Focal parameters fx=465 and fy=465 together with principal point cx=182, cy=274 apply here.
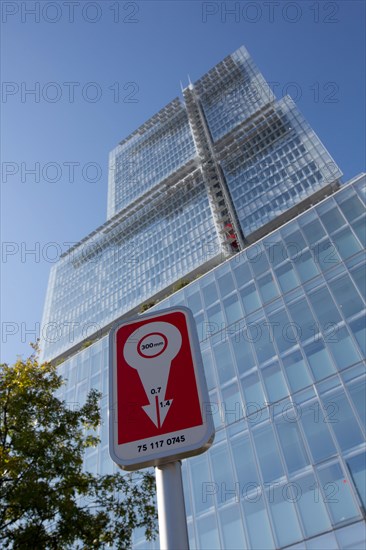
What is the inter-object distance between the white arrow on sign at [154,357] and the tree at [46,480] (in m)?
5.54

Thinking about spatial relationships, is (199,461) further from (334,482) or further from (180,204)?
(180,204)

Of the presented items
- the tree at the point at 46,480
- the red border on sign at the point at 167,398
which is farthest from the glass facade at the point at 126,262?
the red border on sign at the point at 167,398

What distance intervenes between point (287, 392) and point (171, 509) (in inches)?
752

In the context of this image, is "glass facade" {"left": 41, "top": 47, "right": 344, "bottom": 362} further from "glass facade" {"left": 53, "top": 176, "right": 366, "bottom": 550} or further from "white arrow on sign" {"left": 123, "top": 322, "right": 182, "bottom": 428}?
"white arrow on sign" {"left": 123, "top": 322, "right": 182, "bottom": 428}

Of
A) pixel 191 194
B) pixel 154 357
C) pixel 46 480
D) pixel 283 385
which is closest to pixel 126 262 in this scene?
pixel 191 194

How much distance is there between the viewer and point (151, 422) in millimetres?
2537

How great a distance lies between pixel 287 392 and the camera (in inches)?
796

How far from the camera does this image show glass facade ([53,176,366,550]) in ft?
55.3

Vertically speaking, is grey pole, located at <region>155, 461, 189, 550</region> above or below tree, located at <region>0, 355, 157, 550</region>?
below

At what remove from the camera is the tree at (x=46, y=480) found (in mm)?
7336

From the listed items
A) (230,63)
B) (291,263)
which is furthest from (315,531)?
(230,63)

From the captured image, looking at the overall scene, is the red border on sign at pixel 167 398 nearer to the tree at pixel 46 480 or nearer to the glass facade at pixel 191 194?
the tree at pixel 46 480

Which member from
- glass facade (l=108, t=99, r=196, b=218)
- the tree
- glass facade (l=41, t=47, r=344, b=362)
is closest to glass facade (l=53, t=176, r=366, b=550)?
the tree

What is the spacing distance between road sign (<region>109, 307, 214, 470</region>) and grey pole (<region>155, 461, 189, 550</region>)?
0.21 ft
